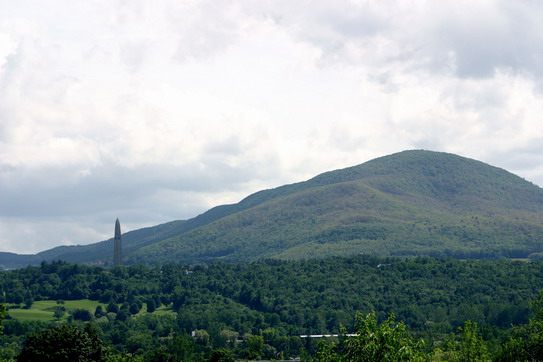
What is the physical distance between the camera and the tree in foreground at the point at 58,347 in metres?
112

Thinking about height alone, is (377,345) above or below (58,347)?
below

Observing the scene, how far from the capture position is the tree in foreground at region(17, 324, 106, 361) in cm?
11225

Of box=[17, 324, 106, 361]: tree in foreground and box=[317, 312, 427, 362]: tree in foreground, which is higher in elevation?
box=[17, 324, 106, 361]: tree in foreground

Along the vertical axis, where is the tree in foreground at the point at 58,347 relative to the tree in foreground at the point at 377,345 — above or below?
above

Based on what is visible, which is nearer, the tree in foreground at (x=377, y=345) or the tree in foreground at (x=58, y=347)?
the tree in foreground at (x=377, y=345)

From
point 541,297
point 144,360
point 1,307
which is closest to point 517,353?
point 541,297

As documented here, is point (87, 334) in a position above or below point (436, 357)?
above

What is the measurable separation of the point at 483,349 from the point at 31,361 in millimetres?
58752

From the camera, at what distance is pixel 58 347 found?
11256cm

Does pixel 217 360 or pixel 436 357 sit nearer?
pixel 436 357

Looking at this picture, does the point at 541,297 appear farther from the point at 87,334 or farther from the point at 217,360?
the point at 217,360

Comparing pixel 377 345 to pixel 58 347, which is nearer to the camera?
pixel 377 345

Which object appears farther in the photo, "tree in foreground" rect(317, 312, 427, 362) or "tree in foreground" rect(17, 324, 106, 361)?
"tree in foreground" rect(17, 324, 106, 361)

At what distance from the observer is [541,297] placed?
303 ft
